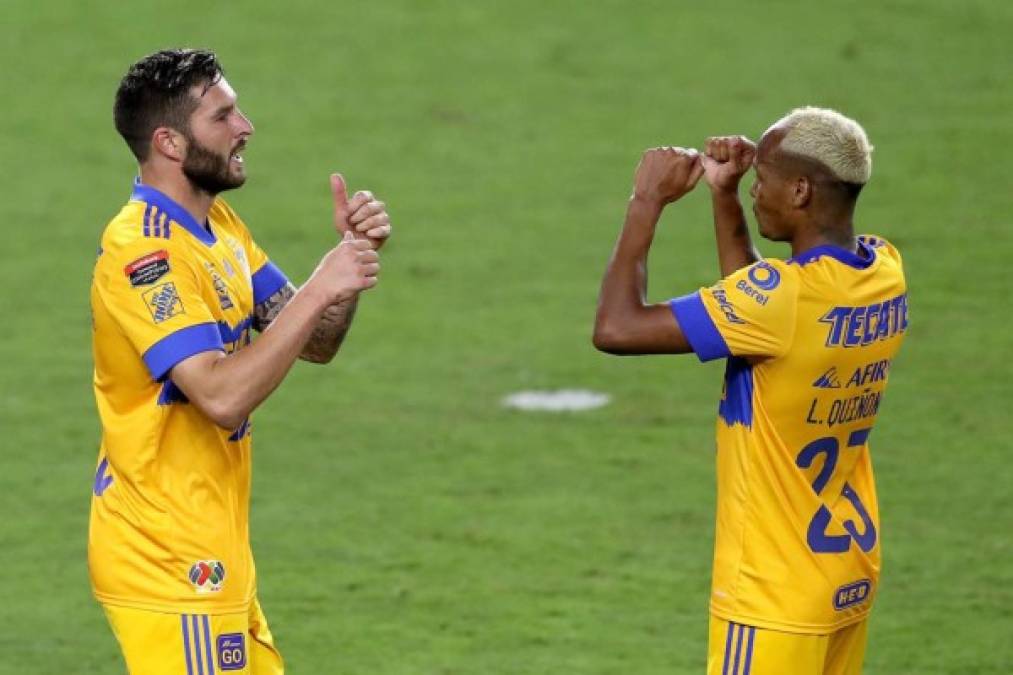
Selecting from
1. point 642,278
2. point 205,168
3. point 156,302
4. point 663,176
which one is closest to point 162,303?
point 156,302

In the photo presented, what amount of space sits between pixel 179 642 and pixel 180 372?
632 millimetres

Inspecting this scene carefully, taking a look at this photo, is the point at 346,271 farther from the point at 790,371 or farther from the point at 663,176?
the point at 790,371

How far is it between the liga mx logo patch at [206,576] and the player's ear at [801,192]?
1588 millimetres

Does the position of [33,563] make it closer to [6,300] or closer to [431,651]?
[431,651]

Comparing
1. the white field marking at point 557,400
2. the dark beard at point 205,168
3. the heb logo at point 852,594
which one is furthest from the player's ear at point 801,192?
the white field marking at point 557,400

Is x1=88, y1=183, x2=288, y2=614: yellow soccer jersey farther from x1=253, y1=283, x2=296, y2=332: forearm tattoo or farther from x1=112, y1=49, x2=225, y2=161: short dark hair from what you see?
x1=253, y1=283, x2=296, y2=332: forearm tattoo

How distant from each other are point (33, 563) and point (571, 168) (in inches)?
236

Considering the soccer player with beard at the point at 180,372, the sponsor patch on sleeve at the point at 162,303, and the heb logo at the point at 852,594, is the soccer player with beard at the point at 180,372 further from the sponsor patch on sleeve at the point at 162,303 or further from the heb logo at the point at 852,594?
the heb logo at the point at 852,594

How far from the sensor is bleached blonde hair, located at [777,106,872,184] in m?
4.32

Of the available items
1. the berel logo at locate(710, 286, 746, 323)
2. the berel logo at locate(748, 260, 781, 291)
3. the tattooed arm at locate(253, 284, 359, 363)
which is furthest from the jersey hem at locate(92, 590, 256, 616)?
the berel logo at locate(748, 260, 781, 291)

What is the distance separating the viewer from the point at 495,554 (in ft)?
25.3

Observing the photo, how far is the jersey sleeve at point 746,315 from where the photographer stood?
427 centimetres

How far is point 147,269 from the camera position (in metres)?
4.24

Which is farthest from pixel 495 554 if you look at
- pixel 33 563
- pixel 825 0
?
pixel 825 0
